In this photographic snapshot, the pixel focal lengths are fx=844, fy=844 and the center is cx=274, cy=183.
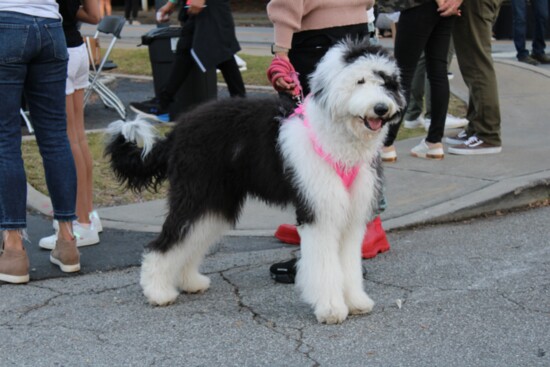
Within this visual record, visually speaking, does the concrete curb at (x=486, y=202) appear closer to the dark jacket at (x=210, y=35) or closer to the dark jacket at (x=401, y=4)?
the dark jacket at (x=401, y=4)

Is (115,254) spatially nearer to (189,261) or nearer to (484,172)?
(189,261)

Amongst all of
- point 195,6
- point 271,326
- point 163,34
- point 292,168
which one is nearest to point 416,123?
point 195,6

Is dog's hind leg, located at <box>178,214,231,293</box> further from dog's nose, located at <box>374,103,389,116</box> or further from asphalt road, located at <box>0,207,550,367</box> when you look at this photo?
dog's nose, located at <box>374,103,389,116</box>

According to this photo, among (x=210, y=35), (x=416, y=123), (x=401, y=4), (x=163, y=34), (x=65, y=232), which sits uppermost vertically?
(x=401, y=4)

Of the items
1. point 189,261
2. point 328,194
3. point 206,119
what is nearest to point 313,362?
point 328,194

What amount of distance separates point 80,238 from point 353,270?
2.08m

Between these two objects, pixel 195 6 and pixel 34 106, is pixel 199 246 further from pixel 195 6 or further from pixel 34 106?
pixel 195 6

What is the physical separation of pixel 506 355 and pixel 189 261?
1744 mm

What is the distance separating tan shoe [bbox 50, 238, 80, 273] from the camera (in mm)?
5031

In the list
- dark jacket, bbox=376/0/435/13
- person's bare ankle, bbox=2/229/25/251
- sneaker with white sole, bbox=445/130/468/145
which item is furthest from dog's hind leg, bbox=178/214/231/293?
sneaker with white sole, bbox=445/130/468/145

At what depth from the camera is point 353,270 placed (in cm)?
429

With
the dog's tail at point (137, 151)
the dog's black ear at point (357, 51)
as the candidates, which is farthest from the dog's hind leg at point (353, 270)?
the dog's tail at point (137, 151)

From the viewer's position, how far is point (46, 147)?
4.93 metres

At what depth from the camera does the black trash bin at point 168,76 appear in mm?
9578
